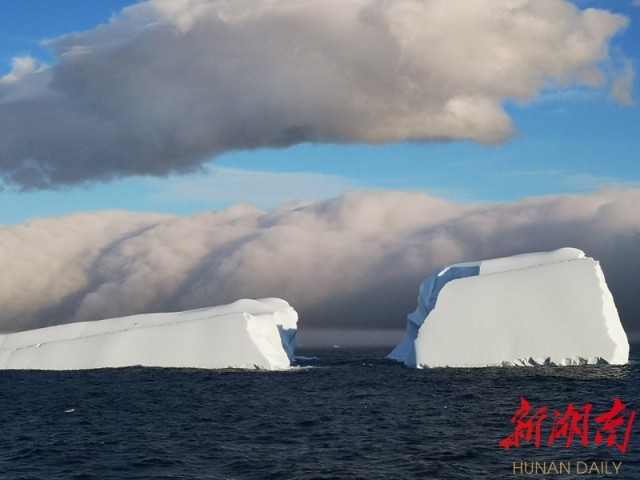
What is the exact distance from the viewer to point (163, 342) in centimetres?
5909

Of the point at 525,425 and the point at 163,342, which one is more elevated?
the point at 163,342

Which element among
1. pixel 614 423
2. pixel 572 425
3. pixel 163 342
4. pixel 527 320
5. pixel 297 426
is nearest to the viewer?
pixel 572 425

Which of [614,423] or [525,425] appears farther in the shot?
[614,423]

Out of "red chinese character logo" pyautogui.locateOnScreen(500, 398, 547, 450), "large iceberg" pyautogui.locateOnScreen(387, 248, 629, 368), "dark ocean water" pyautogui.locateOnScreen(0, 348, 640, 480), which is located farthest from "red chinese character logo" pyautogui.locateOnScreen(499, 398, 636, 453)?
"large iceberg" pyautogui.locateOnScreen(387, 248, 629, 368)

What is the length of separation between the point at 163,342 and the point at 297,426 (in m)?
35.0

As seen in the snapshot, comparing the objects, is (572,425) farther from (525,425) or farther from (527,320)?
(527,320)

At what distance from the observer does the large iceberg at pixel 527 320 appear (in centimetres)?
5059

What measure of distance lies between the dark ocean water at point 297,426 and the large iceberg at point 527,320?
2951 millimetres

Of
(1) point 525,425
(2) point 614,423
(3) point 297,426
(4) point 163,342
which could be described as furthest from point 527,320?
(3) point 297,426

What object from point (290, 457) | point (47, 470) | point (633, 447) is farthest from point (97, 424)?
point (633, 447)

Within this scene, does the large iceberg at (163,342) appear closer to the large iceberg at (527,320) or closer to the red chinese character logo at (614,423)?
the large iceberg at (527,320)

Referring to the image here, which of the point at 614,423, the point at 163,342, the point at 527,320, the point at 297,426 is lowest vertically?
the point at 614,423

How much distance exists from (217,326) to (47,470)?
1484 inches

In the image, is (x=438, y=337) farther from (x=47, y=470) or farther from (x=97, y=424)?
(x=47, y=470)
